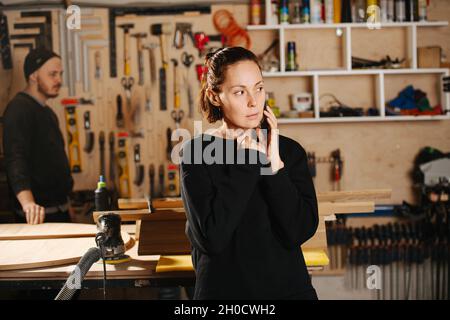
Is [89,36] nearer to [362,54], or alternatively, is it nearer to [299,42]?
[299,42]

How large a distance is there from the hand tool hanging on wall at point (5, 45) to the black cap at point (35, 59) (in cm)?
18

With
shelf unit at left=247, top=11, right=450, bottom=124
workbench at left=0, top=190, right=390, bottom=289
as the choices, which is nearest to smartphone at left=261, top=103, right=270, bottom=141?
workbench at left=0, top=190, right=390, bottom=289

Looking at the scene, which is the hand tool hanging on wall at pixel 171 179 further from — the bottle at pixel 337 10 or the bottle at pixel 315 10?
the bottle at pixel 337 10

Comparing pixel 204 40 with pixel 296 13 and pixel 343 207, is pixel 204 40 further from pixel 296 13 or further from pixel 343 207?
pixel 343 207

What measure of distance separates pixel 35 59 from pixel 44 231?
2014 millimetres

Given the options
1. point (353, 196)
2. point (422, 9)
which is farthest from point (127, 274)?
point (422, 9)

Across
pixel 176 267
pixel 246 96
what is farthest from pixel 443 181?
pixel 246 96

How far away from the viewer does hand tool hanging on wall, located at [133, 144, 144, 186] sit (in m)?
4.76

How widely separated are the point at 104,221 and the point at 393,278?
301cm

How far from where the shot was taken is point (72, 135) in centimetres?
473

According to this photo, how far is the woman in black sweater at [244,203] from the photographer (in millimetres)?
1599

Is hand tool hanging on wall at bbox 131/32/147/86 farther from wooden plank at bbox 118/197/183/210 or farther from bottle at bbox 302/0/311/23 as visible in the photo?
wooden plank at bbox 118/197/183/210

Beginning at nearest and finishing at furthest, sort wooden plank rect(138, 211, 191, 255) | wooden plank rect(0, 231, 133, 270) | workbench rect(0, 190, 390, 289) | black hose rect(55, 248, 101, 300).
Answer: black hose rect(55, 248, 101, 300) < workbench rect(0, 190, 390, 289) < wooden plank rect(0, 231, 133, 270) < wooden plank rect(138, 211, 191, 255)

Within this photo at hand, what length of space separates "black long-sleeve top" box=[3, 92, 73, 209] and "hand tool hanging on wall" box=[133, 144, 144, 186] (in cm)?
54
